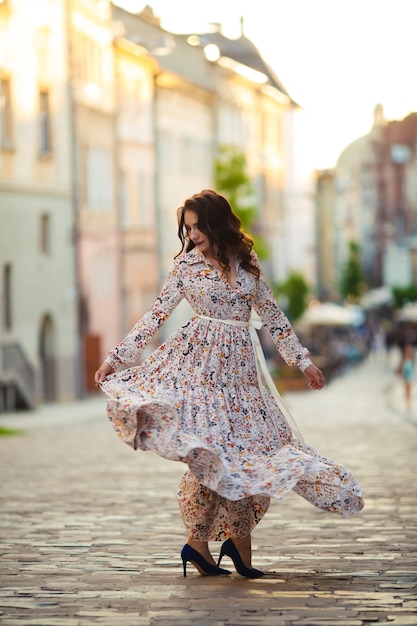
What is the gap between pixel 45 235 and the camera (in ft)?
140

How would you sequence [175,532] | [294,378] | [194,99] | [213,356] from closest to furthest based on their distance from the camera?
[213,356] → [175,532] → [294,378] → [194,99]

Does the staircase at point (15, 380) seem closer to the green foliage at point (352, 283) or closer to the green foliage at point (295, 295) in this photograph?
the green foliage at point (295, 295)

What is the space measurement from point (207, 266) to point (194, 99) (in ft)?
181

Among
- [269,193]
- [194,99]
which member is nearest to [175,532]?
[194,99]

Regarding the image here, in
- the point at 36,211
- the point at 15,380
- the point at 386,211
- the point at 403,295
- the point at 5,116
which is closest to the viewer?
the point at 15,380

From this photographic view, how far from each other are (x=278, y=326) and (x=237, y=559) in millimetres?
1207

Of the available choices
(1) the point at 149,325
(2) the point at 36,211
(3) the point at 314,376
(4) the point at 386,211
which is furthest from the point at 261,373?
(4) the point at 386,211

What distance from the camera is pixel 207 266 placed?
8711mm

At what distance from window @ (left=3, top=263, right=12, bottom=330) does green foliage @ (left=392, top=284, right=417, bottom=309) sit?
70.4m

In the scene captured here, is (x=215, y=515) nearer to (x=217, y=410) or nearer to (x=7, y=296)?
(x=217, y=410)

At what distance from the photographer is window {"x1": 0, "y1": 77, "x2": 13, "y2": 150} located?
3894cm

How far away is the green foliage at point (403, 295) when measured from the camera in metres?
108

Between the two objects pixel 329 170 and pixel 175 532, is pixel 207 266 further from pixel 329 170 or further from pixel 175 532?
pixel 329 170

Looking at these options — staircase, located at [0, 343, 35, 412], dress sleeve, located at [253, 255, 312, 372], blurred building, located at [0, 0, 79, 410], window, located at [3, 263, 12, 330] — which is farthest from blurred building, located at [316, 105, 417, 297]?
dress sleeve, located at [253, 255, 312, 372]
